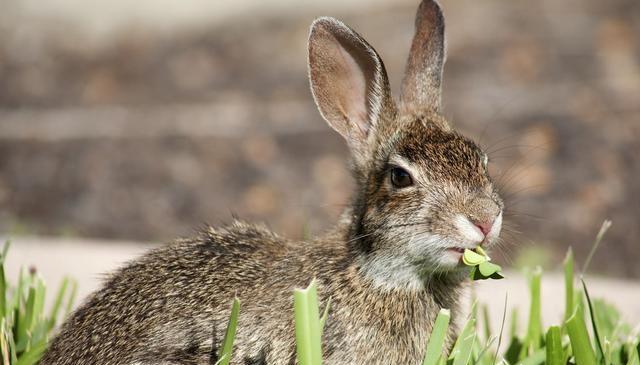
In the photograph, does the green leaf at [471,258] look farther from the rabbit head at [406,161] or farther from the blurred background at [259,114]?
the blurred background at [259,114]

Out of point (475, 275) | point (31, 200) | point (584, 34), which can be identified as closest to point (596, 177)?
point (584, 34)

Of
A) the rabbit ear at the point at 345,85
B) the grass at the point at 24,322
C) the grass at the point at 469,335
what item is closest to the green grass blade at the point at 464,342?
the grass at the point at 469,335

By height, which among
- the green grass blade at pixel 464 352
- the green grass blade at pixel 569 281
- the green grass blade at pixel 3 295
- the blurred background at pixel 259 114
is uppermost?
the blurred background at pixel 259 114

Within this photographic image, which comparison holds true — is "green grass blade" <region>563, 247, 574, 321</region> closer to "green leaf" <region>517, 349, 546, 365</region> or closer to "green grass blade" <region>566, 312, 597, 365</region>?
"green leaf" <region>517, 349, 546, 365</region>

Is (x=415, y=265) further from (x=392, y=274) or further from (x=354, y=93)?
(x=354, y=93)

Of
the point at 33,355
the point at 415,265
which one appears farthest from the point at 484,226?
the point at 33,355

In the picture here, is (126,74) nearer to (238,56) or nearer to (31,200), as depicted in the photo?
(238,56)

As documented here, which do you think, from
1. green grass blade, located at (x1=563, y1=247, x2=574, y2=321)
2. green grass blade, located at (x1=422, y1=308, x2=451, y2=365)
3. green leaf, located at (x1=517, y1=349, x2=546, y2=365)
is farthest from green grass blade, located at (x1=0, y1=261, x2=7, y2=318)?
green grass blade, located at (x1=563, y1=247, x2=574, y2=321)
